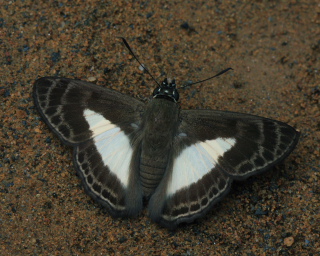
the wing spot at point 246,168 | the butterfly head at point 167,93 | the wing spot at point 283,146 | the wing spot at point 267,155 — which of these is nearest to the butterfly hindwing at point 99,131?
the butterfly head at point 167,93

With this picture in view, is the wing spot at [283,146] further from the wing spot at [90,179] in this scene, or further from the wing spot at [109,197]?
the wing spot at [90,179]

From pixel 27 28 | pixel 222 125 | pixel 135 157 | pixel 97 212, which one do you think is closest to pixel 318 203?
pixel 222 125

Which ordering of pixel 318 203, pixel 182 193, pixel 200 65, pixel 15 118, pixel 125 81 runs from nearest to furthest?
pixel 182 193 → pixel 318 203 → pixel 15 118 → pixel 125 81 → pixel 200 65

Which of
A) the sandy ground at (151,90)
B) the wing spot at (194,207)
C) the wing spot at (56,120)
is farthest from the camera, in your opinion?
the wing spot at (56,120)

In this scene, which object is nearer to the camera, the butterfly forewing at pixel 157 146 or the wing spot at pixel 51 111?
the butterfly forewing at pixel 157 146

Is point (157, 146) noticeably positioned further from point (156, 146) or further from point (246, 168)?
point (246, 168)

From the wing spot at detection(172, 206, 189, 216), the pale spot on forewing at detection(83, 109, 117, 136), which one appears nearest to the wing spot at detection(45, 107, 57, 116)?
the pale spot on forewing at detection(83, 109, 117, 136)

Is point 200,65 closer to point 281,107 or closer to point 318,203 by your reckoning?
point 281,107

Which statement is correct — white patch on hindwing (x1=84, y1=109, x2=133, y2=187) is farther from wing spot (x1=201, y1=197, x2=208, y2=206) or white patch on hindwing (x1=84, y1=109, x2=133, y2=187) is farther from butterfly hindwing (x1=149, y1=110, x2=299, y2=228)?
wing spot (x1=201, y1=197, x2=208, y2=206)
